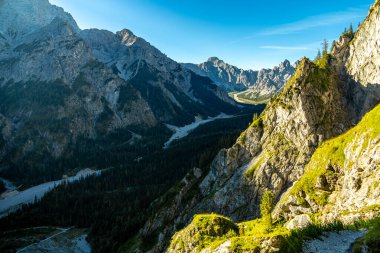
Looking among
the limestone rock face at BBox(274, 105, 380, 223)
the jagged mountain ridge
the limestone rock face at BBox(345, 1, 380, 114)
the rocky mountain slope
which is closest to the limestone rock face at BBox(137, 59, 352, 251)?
the rocky mountain slope

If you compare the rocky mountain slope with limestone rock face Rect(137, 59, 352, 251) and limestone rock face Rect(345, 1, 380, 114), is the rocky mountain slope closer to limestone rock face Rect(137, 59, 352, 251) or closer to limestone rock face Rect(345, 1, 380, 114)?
limestone rock face Rect(137, 59, 352, 251)

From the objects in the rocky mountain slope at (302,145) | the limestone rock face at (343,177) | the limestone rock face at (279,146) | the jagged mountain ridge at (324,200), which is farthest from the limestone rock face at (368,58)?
the limestone rock face at (343,177)

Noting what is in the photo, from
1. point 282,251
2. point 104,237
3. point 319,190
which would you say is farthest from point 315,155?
point 104,237

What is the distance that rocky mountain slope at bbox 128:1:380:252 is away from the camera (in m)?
84.7

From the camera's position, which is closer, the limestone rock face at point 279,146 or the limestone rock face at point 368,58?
the limestone rock face at point 368,58

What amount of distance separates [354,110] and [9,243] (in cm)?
16170

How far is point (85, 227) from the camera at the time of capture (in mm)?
185500

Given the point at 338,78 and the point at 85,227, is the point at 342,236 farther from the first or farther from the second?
the point at 85,227

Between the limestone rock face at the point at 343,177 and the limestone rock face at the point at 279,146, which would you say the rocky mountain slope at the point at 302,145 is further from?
the limestone rock face at the point at 343,177

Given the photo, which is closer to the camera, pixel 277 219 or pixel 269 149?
pixel 277 219

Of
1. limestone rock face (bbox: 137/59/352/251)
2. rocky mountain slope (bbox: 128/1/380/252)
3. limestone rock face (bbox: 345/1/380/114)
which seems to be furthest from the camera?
limestone rock face (bbox: 137/59/352/251)

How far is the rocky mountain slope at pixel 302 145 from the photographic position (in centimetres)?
8469

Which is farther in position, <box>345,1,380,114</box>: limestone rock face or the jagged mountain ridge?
<box>345,1,380,114</box>: limestone rock face

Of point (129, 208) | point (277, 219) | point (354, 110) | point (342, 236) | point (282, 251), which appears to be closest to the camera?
point (282, 251)
